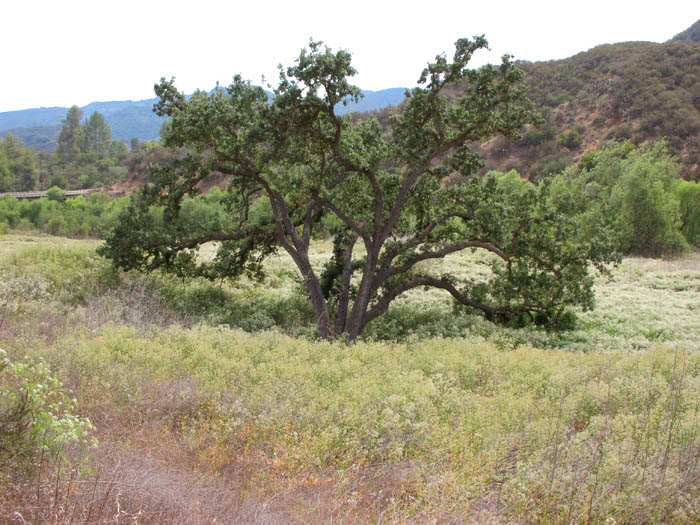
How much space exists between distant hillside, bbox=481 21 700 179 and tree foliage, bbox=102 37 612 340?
52081 millimetres

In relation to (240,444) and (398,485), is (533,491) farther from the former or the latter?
(240,444)

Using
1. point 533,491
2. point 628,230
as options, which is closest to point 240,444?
point 533,491

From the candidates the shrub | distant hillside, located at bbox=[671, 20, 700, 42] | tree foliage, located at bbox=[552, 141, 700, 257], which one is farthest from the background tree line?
distant hillside, located at bbox=[671, 20, 700, 42]

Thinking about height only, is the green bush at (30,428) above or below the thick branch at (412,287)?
above

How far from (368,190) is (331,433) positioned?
10878 mm

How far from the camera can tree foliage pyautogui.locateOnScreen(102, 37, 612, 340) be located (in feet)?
41.4

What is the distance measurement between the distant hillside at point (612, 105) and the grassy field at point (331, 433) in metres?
59.2

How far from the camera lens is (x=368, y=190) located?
50.7 ft

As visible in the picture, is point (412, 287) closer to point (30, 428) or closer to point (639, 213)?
point (30, 428)

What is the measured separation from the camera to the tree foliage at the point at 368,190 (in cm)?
1262

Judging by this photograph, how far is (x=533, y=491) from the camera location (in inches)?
176

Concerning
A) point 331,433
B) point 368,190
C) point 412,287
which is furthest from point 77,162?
point 331,433

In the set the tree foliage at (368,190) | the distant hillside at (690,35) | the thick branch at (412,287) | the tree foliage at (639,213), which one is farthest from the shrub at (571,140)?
the thick branch at (412,287)

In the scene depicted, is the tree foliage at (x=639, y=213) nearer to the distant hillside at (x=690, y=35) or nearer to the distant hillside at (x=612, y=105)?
the distant hillside at (x=612, y=105)
